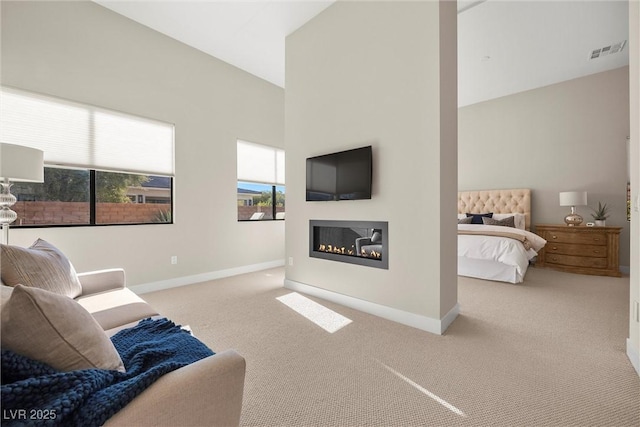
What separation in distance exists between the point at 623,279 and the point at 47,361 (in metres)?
6.02

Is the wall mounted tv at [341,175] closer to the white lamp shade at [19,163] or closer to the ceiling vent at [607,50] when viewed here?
the white lamp shade at [19,163]

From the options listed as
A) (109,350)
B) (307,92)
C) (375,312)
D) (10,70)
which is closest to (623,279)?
(375,312)

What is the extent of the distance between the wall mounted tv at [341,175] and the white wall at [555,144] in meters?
4.16

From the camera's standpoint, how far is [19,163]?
2131 millimetres

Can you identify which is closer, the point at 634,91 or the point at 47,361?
the point at 47,361

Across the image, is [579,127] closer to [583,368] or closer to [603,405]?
[583,368]

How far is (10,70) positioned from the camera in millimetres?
2609

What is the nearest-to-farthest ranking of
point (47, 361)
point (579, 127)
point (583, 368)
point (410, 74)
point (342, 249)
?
1. point (47, 361)
2. point (583, 368)
3. point (410, 74)
4. point (342, 249)
5. point (579, 127)

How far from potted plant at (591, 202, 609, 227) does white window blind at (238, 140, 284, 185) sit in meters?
5.32

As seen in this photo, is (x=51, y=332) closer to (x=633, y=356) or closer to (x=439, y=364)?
(x=439, y=364)

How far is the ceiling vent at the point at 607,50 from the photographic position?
375 cm

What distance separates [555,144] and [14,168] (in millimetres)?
7217

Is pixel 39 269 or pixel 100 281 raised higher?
pixel 39 269

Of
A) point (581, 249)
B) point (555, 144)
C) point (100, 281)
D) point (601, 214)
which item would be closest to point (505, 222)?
point (581, 249)
